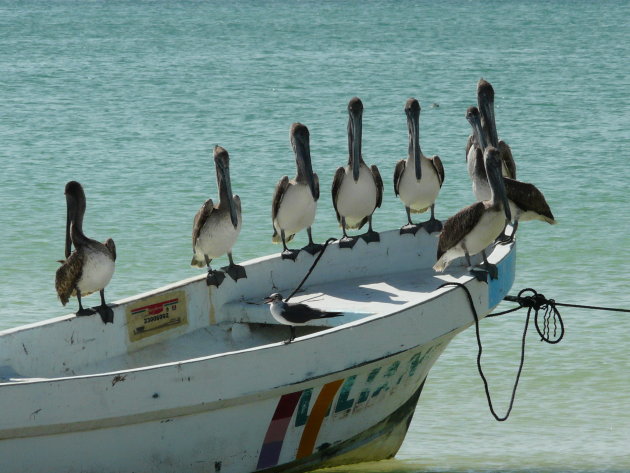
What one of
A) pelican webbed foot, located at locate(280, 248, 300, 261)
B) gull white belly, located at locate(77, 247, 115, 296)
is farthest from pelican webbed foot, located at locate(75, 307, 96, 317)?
pelican webbed foot, located at locate(280, 248, 300, 261)

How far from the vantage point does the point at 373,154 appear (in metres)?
21.2

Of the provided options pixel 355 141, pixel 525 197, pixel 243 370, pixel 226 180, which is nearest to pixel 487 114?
pixel 355 141

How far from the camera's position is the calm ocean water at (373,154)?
9.88 meters

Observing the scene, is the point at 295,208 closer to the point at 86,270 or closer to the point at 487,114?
the point at 86,270

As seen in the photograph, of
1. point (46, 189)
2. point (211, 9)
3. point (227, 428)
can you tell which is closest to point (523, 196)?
point (227, 428)

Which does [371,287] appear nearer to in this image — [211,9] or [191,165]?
[191,165]

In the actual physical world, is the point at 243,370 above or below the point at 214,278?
below

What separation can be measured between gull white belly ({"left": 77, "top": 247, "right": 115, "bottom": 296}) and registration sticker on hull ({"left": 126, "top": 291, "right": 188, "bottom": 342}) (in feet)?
0.72

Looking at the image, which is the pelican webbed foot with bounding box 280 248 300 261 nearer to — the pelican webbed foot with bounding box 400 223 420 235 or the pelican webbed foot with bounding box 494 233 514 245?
the pelican webbed foot with bounding box 400 223 420 235

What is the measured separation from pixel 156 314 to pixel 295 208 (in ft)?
4.97

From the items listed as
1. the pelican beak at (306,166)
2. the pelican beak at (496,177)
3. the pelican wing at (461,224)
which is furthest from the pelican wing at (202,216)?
the pelican beak at (496,177)

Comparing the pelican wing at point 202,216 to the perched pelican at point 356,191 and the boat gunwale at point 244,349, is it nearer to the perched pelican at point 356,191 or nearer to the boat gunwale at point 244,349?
the boat gunwale at point 244,349

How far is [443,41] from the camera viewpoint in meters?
43.0

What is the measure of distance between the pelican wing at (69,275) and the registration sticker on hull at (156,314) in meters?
0.33
